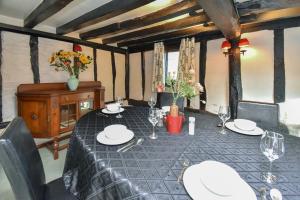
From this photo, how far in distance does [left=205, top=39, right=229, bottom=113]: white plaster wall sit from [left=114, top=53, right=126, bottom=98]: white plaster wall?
94.6 inches

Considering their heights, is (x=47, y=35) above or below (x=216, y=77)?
above

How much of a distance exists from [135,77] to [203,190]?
14.1 feet

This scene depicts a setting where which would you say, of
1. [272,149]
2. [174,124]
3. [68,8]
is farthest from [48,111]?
[272,149]

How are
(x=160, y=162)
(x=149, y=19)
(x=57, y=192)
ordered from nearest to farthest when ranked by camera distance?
(x=160, y=162) → (x=57, y=192) → (x=149, y=19)

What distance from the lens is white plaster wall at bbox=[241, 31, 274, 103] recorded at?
8.93ft

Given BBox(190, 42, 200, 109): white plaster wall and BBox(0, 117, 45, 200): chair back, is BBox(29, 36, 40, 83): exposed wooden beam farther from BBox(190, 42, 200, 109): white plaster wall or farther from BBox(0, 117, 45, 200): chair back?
BBox(190, 42, 200, 109): white plaster wall

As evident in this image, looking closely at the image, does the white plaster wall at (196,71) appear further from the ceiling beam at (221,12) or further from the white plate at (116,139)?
the white plate at (116,139)

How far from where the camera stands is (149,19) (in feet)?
8.21

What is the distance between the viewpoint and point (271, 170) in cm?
83

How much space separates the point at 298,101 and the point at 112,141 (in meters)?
2.91

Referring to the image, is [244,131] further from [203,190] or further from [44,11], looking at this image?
[44,11]

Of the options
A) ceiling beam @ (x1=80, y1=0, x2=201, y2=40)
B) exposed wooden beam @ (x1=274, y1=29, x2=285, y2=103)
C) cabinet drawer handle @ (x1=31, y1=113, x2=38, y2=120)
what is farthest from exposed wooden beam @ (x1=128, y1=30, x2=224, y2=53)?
cabinet drawer handle @ (x1=31, y1=113, x2=38, y2=120)

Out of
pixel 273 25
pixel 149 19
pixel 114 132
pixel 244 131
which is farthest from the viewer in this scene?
pixel 273 25

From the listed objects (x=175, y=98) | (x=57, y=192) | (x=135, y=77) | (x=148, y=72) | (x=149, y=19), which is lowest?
(x=57, y=192)
